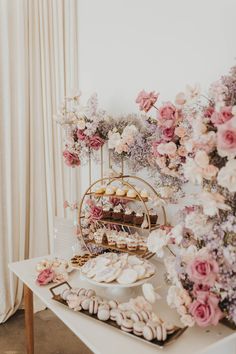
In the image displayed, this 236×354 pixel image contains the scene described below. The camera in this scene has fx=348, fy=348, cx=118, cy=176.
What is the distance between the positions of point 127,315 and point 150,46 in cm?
140

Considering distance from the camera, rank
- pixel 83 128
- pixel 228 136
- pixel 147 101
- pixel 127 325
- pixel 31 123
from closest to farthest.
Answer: pixel 228 136, pixel 127 325, pixel 147 101, pixel 83 128, pixel 31 123

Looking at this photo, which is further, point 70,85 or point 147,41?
point 70,85

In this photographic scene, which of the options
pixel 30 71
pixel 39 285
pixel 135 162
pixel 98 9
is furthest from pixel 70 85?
pixel 39 285

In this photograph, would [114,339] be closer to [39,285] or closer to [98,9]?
[39,285]

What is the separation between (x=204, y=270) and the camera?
1.18 meters

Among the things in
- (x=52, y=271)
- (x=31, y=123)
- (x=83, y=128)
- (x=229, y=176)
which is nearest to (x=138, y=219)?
(x=52, y=271)

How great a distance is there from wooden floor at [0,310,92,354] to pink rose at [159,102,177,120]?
1697 millimetres

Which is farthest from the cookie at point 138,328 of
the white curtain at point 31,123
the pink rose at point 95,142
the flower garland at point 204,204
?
the white curtain at point 31,123

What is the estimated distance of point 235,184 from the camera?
1079mm

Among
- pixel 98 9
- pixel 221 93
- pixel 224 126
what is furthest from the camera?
pixel 98 9

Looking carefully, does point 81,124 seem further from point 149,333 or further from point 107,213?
point 149,333

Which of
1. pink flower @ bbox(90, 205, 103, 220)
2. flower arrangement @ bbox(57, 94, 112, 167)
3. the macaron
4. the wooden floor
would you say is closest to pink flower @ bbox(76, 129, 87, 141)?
flower arrangement @ bbox(57, 94, 112, 167)

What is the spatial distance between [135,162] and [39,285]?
0.78 m

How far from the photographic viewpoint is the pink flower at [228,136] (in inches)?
41.2
